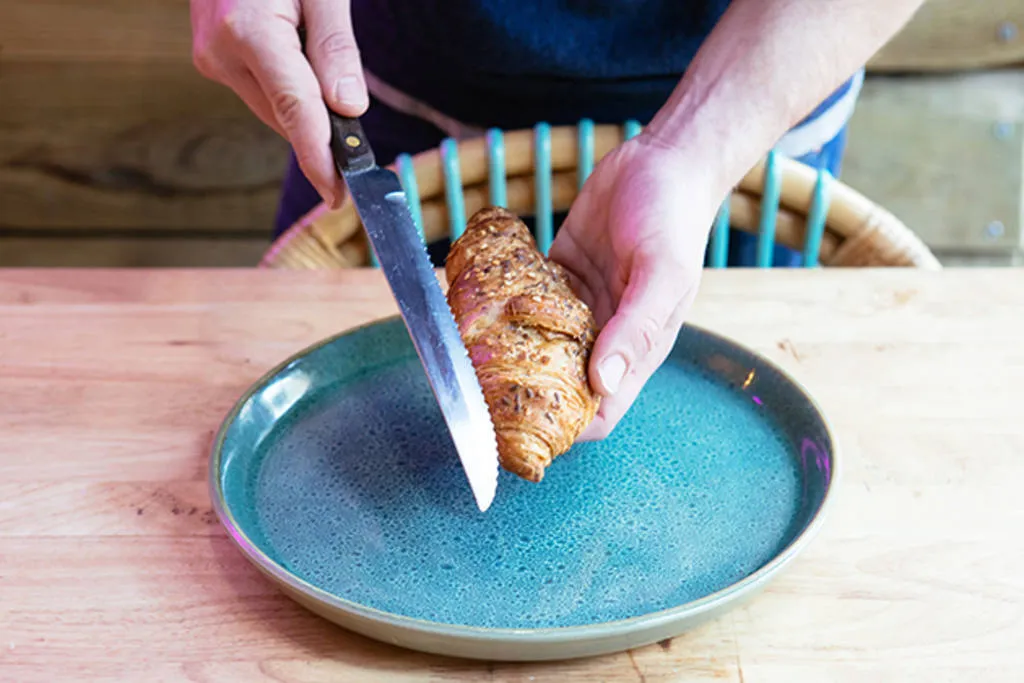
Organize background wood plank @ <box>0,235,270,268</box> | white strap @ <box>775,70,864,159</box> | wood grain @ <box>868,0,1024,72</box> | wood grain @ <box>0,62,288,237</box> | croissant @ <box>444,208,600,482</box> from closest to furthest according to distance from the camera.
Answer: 1. croissant @ <box>444,208,600,482</box>
2. white strap @ <box>775,70,864,159</box>
3. wood grain @ <box>868,0,1024,72</box>
4. wood grain @ <box>0,62,288,237</box>
5. background wood plank @ <box>0,235,270,268</box>

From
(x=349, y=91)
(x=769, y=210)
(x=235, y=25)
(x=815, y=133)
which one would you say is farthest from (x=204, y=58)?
(x=815, y=133)

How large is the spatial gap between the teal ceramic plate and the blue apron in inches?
18.3

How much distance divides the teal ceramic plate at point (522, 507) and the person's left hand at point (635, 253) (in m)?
0.07

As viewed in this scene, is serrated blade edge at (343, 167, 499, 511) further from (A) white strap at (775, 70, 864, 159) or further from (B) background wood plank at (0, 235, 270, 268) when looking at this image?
(B) background wood plank at (0, 235, 270, 268)

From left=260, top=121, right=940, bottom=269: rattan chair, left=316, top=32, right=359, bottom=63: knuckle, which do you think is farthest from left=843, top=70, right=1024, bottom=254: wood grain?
left=316, top=32, right=359, bottom=63: knuckle

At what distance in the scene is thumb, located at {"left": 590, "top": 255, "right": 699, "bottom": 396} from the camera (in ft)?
2.62

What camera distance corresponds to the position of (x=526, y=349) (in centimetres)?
81

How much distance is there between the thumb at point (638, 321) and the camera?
799mm

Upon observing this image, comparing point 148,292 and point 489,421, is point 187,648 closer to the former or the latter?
point 489,421

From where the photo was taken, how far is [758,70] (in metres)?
1.03

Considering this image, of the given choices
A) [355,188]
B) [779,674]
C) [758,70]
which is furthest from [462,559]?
[758,70]

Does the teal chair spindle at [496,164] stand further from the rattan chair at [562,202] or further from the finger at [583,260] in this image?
the finger at [583,260]

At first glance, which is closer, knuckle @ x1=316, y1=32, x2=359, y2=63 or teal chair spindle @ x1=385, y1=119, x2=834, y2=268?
knuckle @ x1=316, y1=32, x2=359, y2=63

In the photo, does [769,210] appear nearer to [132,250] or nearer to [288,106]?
[288,106]
